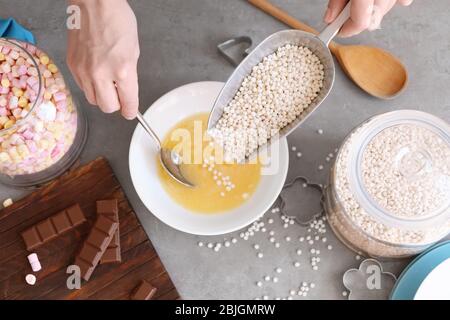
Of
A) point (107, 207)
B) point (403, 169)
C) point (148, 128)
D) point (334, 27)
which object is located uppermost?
point (334, 27)

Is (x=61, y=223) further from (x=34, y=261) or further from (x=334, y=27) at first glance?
(x=334, y=27)

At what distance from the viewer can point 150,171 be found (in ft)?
4.00

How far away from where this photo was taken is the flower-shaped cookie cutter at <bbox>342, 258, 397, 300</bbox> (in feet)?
3.89

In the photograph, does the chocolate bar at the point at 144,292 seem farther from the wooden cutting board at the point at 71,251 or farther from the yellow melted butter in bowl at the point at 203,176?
the yellow melted butter in bowl at the point at 203,176

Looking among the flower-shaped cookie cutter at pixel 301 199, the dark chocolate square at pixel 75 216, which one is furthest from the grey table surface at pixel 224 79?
the dark chocolate square at pixel 75 216

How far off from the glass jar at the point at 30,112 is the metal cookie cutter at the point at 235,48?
376 mm

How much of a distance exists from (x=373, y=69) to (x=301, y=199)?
354mm

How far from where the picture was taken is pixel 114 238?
1.19 metres

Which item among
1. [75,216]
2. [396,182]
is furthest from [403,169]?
[75,216]

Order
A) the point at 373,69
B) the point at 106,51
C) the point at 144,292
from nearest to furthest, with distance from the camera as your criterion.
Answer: the point at 106,51, the point at 144,292, the point at 373,69

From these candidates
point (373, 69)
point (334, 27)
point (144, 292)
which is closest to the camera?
point (334, 27)

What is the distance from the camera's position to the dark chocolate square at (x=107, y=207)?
1.20 metres

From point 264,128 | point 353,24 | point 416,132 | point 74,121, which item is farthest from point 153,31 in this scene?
point 416,132

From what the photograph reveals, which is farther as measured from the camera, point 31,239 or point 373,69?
point 373,69
